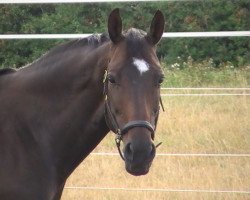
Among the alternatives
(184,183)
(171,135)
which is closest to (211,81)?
(171,135)

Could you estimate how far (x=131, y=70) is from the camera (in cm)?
281

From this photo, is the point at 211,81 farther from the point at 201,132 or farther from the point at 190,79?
the point at 201,132

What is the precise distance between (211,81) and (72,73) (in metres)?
5.09

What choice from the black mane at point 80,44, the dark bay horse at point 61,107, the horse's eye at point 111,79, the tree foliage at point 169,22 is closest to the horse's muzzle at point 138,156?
the dark bay horse at point 61,107

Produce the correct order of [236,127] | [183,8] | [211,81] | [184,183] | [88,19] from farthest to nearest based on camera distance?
[183,8] < [88,19] < [211,81] < [236,127] < [184,183]

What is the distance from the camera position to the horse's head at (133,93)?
2.71 m

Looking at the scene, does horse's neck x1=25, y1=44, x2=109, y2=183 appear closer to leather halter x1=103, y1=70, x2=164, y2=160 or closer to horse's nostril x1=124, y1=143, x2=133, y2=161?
leather halter x1=103, y1=70, x2=164, y2=160

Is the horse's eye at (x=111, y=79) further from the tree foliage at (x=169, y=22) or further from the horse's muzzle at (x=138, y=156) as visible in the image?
the tree foliage at (x=169, y=22)

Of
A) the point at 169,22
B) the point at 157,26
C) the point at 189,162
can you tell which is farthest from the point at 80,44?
the point at 169,22

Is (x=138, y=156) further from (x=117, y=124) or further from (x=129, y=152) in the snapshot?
(x=117, y=124)

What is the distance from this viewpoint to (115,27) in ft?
9.80

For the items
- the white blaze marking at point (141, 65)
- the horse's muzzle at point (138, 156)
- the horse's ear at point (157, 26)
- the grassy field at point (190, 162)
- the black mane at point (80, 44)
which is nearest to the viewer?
the horse's muzzle at point (138, 156)

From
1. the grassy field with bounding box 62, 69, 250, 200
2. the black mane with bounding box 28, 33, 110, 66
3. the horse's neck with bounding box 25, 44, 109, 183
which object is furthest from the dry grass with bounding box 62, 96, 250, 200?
the black mane with bounding box 28, 33, 110, 66

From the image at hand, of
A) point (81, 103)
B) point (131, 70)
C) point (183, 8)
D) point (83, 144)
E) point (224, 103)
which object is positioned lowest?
point (183, 8)
